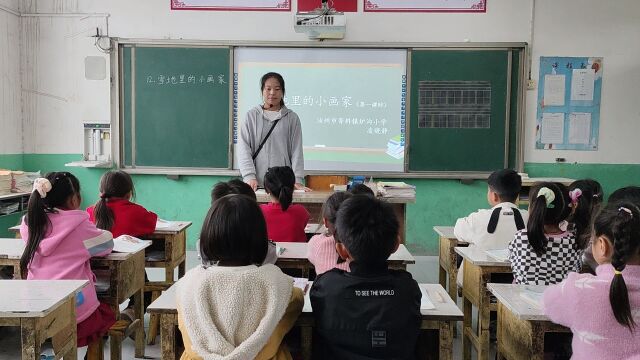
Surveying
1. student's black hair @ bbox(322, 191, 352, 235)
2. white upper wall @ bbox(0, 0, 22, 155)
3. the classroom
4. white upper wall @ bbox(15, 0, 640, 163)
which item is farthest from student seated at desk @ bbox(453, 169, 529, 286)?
white upper wall @ bbox(0, 0, 22, 155)

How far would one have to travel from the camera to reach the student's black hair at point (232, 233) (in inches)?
55.7

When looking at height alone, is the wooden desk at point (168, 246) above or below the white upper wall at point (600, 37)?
below

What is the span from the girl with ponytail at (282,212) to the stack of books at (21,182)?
2.69 meters

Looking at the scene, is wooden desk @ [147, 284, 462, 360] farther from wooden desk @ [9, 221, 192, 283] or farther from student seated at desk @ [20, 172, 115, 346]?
wooden desk @ [9, 221, 192, 283]

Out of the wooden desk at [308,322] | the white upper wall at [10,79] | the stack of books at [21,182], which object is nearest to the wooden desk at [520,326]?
the wooden desk at [308,322]

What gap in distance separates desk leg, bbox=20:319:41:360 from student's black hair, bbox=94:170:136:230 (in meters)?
1.14

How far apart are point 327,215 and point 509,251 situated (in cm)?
86

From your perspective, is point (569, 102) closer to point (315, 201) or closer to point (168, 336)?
point (315, 201)

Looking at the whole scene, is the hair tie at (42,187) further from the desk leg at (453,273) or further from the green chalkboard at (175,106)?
the green chalkboard at (175,106)

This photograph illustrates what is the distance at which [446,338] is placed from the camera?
1.63 metres

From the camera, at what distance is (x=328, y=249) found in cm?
199

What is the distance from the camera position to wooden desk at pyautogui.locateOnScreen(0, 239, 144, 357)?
7.70 ft

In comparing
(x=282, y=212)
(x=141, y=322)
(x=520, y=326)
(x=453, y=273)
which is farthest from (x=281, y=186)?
(x=520, y=326)

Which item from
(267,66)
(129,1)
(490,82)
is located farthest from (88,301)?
(490,82)
